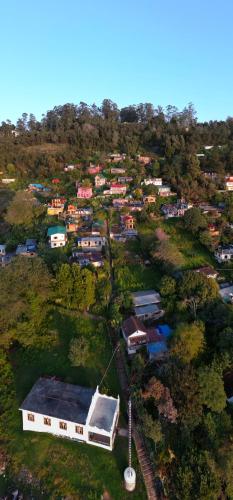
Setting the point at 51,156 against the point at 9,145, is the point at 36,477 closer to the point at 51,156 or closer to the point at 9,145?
the point at 51,156

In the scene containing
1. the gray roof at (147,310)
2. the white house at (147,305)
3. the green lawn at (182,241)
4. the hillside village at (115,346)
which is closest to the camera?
the hillside village at (115,346)

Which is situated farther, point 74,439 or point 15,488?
point 74,439

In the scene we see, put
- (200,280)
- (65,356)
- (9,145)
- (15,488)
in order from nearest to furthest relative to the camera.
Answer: (15,488) → (65,356) → (200,280) → (9,145)

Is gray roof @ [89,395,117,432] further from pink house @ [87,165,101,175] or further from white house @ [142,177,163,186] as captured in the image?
pink house @ [87,165,101,175]

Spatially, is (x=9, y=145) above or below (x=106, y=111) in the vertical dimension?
below

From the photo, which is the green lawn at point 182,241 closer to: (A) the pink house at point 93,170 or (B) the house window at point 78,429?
(B) the house window at point 78,429

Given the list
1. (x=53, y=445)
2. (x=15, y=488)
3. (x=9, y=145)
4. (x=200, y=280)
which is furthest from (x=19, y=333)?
(x=9, y=145)

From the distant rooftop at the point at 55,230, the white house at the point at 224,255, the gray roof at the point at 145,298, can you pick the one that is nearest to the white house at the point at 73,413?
the gray roof at the point at 145,298
